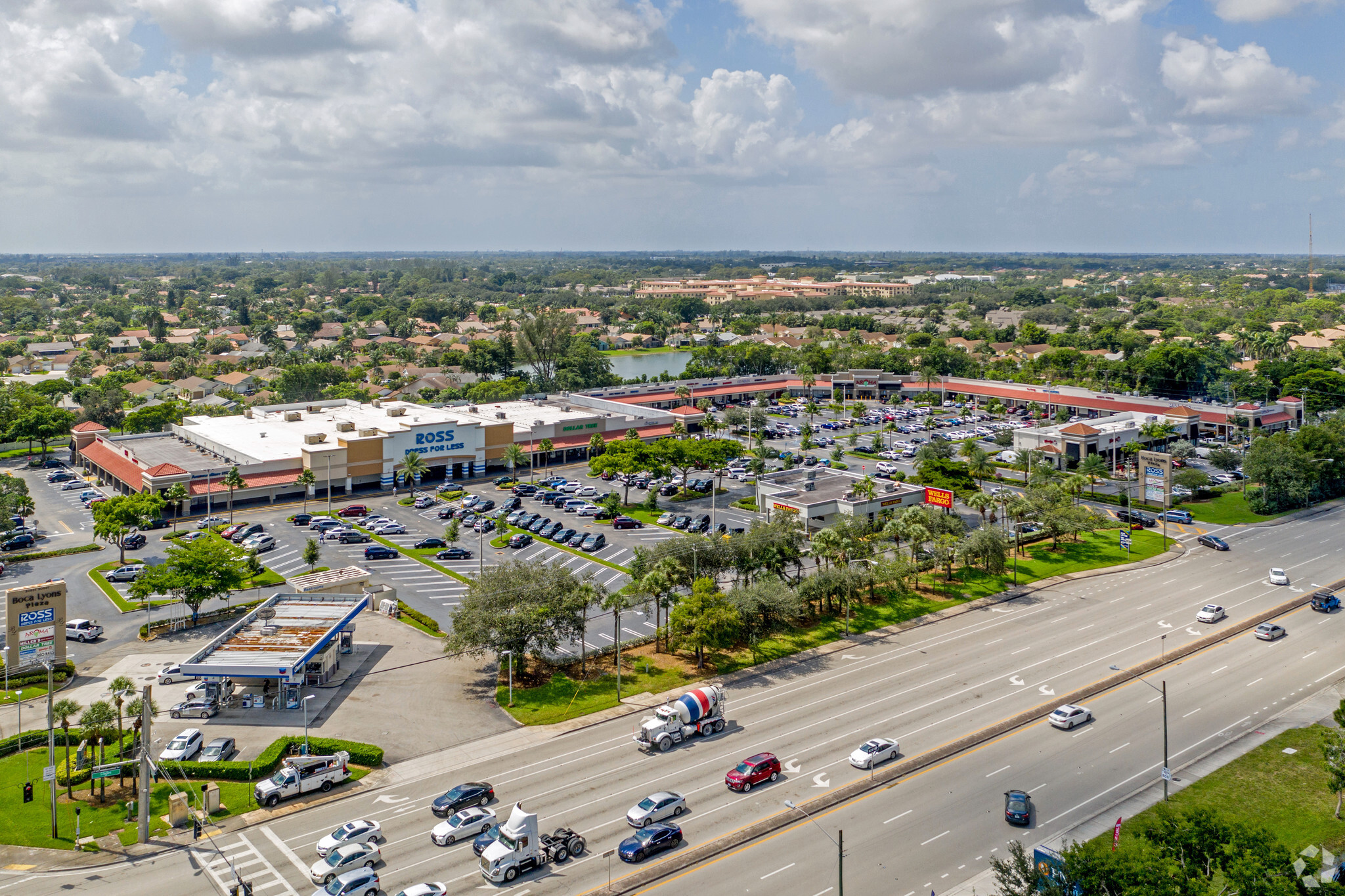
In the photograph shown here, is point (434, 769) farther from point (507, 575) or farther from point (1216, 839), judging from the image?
point (1216, 839)

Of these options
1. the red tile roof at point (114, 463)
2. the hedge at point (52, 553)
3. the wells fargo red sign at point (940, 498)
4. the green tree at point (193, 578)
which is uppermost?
the red tile roof at point (114, 463)

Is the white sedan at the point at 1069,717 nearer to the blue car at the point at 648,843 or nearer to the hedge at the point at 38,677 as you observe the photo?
the blue car at the point at 648,843

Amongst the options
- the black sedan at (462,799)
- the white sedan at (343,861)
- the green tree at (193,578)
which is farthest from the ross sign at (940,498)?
the white sedan at (343,861)

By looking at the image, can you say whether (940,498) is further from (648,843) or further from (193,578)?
(193,578)

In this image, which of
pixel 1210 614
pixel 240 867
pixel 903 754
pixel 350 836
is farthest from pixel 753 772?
pixel 1210 614

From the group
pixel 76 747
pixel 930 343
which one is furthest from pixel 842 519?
pixel 930 343
